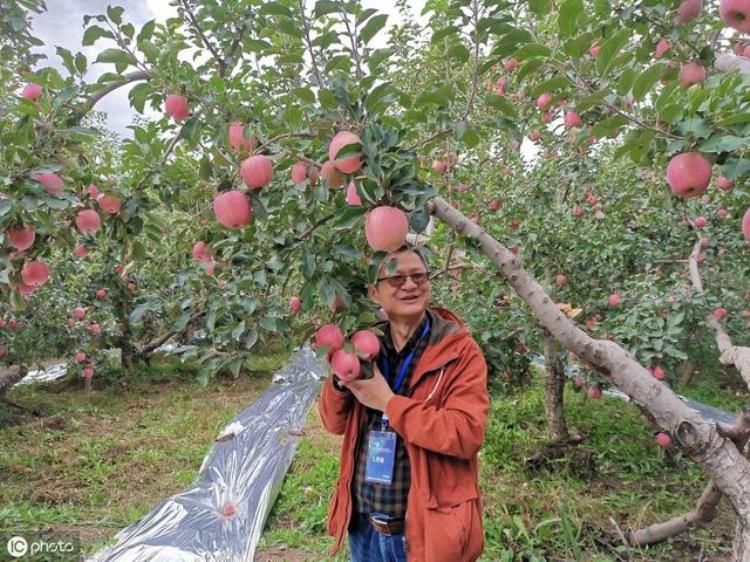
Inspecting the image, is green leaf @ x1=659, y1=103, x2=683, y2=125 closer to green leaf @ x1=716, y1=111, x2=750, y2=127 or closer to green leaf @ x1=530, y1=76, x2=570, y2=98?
green leaf @ x1=716, y1=111, x2=750, y2=127

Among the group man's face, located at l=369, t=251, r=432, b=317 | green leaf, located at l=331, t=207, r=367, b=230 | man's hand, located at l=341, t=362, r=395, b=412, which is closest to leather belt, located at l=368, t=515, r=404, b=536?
man's hand, located at l=341, t=362, r=395, b=412

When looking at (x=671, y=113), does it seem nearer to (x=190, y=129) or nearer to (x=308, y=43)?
(x=308, y=43)

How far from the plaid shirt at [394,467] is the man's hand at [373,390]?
0.34 ft

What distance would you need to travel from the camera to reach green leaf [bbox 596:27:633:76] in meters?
1.07

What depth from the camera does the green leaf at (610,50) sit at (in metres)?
1.07

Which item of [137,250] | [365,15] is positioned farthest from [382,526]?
[365,15]

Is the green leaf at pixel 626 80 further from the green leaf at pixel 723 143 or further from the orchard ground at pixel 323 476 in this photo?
the orchard ground at pixel 323 476

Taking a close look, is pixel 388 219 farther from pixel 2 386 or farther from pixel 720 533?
pixel 2 386

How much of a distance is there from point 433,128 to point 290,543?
237 cm

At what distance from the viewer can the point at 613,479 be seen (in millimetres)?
3656

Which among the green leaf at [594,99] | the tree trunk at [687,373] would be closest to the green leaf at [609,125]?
the green leaf at [594,99]

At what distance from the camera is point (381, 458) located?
55.0 inches

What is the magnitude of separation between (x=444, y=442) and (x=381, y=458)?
0.24m

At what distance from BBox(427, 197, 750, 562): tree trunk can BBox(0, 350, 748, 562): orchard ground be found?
1392 mm
